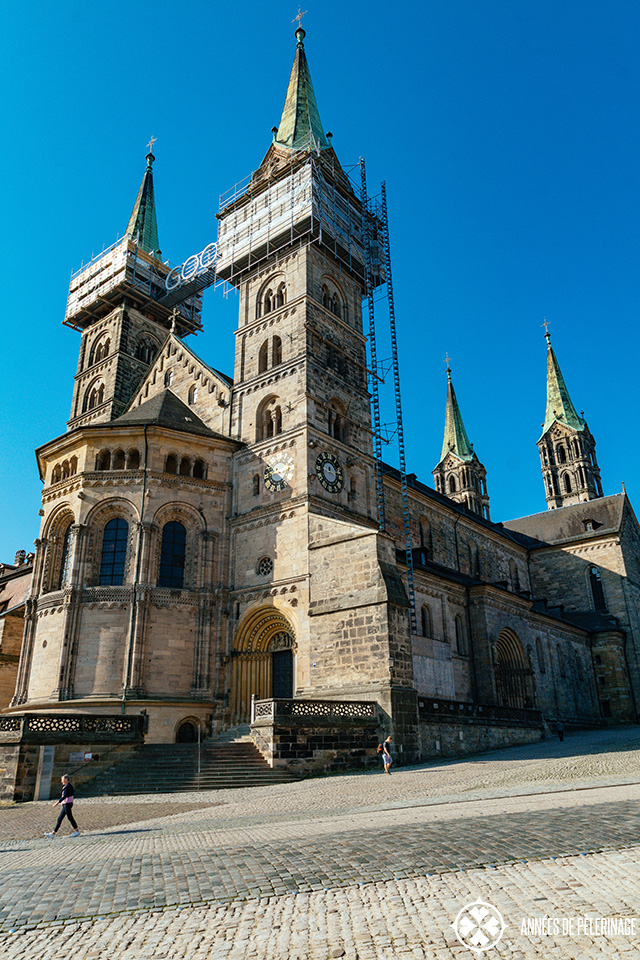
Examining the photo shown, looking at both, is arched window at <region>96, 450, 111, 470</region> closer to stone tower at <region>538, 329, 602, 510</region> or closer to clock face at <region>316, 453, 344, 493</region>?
clock face at <region>316, 453, 344, 493</region>

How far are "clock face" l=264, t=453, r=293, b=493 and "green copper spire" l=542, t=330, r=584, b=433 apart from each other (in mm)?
48733

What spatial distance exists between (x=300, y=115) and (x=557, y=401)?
142ft

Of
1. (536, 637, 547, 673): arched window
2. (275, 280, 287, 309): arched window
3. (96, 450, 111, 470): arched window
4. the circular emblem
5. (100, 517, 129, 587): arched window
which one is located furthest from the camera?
(536, 637, 547, 673): arched window

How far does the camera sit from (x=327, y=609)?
1025 inches

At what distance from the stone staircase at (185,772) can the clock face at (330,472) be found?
11.9m

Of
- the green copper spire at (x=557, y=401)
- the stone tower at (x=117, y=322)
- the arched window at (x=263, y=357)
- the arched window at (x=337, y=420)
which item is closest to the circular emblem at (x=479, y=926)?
the arched window at (x=337, y=420)

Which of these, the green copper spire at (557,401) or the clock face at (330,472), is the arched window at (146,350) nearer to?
the clock face at (330,472)

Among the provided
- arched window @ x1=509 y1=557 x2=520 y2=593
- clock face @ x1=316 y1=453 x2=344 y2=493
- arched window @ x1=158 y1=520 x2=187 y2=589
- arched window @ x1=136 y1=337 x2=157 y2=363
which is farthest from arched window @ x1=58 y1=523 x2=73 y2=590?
arched window @ x1=509 y1=557 x2=520 y2=593

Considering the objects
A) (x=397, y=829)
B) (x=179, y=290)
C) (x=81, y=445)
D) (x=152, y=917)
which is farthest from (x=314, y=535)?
(x=179, y=290)

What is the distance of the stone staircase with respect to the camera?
19.2 metres

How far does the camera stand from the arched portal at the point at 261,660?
1105 inches

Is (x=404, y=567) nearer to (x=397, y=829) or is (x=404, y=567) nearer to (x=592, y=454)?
(x=397, y=829)

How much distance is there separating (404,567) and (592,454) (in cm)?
4677

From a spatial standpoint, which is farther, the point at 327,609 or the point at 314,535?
the point at 314,535
